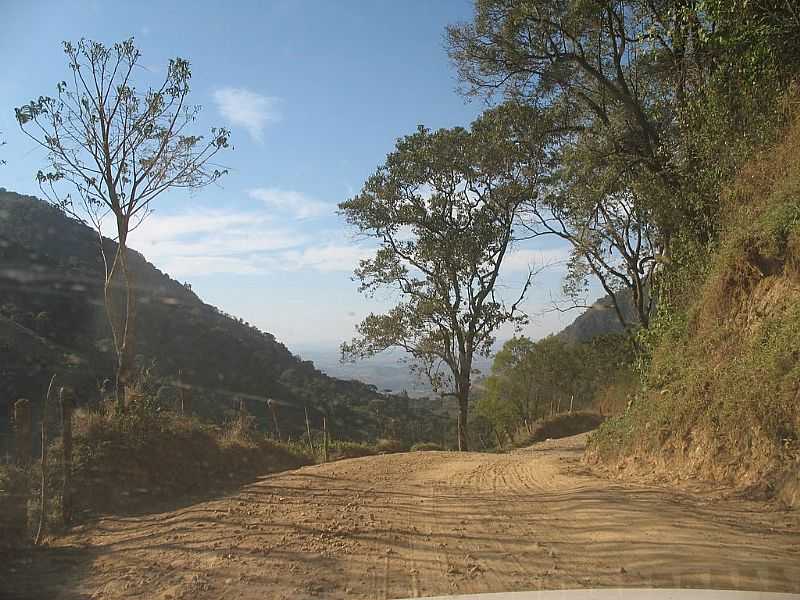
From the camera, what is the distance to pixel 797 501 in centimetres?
680

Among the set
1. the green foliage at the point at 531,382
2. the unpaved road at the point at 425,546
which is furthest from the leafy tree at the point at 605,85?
the green foliage at the point at 531,382

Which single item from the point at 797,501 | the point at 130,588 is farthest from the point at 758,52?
the point at 130,588

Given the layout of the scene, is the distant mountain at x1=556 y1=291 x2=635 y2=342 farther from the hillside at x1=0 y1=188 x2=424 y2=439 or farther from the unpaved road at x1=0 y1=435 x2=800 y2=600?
the unpaved road at x1=0 y1=435 x2=800 y2=600

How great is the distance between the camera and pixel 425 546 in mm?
6336

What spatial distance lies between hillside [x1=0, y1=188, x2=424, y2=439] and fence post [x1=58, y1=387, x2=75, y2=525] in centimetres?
540

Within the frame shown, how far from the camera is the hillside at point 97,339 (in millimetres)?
19266

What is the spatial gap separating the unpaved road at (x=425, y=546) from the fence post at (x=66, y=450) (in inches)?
24.0

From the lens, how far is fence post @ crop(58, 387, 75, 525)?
8828 millimetres

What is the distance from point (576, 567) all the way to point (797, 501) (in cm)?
306

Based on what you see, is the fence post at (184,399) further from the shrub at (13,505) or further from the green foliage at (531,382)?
the green foliage at (531,382)

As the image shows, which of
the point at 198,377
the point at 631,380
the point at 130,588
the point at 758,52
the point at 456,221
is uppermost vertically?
the point at 456,221

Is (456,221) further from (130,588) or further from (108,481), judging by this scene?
(130,588)

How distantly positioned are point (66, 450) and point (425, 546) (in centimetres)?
561

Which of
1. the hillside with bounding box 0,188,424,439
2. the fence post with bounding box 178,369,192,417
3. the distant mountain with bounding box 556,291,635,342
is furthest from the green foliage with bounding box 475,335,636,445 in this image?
the fence post with bounding box 178,369,192,417
